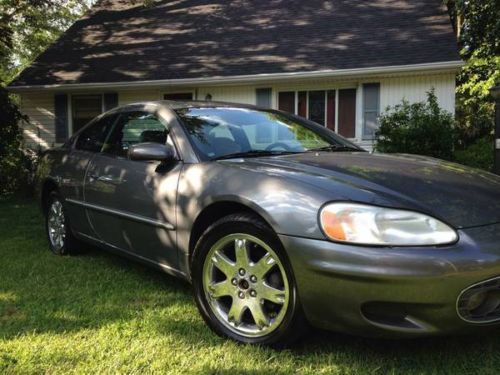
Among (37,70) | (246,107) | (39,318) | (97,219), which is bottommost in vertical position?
(39,318)

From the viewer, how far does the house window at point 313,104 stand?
1099 centimetres

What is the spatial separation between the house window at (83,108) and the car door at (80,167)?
877 cm

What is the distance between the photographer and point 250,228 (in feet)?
8.67

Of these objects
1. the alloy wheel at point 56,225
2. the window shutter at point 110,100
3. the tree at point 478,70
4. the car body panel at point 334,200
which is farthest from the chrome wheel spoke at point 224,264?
the tree at point 478,70

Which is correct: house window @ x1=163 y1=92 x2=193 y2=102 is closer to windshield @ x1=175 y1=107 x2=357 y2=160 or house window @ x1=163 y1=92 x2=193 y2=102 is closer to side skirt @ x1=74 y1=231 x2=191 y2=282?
side skirt @ x1=74 y1=231 x2=191 y2=282

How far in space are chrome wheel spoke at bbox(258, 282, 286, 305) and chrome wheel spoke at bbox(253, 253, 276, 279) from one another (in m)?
0.06

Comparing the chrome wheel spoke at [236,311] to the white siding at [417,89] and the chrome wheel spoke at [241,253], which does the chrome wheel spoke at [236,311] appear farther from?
the white siding at [417,89]

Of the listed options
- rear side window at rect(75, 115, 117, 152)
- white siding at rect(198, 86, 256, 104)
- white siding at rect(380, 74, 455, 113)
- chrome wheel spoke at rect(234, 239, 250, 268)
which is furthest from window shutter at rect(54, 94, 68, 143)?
chrome wheel spoke at rect(234, 239, 250, 268)

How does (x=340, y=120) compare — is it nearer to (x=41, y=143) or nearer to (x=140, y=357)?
(x=41, y=143)

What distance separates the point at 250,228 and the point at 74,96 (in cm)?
1165

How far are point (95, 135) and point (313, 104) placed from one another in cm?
735

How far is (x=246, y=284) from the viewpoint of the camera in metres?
2.72

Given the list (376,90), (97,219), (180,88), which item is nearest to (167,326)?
(97,219)

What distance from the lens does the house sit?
10.3m
